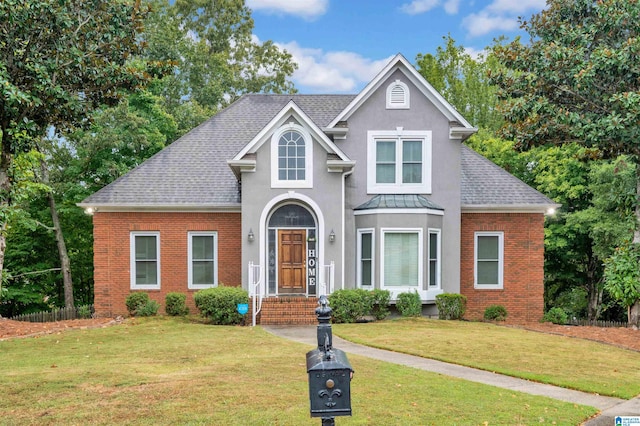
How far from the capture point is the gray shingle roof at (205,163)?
68.2 ft

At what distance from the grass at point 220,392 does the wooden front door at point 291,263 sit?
7.14 meters

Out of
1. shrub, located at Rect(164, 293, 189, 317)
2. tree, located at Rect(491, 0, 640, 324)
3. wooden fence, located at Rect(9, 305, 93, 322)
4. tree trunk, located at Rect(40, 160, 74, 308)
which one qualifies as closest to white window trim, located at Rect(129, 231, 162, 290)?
shrub, located at Rect(164, 293, 189, 317)

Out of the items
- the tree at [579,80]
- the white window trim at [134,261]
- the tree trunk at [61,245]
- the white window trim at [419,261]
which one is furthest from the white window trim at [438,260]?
the tree trunk at [61,245]

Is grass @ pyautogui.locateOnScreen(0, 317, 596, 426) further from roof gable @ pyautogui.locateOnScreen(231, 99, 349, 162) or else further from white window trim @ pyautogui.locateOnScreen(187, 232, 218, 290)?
white window trim @ pyautogui.locateOnScreen(187, 232, 218, 290)

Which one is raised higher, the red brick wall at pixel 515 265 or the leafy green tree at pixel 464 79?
the leafy green tree at pixel 464 79

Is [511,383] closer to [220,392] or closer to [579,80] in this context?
[220,392]

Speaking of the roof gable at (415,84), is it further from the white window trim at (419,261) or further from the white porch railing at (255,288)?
Result: the white porch railing at (255,288)

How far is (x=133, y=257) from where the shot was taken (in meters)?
21.0

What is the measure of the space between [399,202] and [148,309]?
8674 mm

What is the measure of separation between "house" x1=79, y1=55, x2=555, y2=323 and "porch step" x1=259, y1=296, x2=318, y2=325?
0.04 m

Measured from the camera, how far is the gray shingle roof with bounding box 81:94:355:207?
20797 millimetres

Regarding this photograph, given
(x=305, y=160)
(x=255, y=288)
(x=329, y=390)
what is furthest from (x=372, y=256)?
(x=329, y=390)

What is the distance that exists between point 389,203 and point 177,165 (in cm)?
777

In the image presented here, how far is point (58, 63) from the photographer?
14.7 meters
